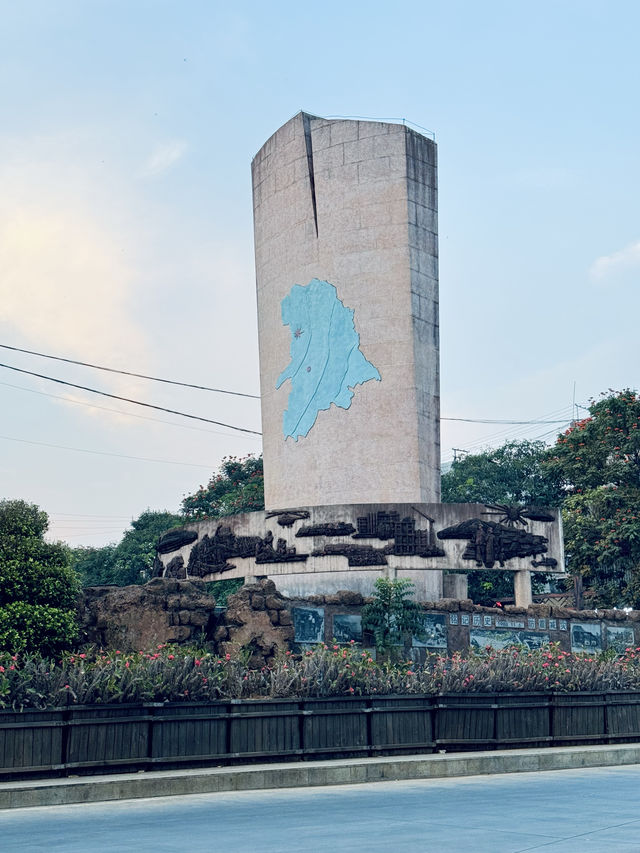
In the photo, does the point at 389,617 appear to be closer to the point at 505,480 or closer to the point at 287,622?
the point at 287,622

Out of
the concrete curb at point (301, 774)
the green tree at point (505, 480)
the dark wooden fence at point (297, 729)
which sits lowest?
the concrete curb at point (301, 774)

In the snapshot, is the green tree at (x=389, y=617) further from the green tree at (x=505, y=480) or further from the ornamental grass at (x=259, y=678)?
the green tree at (x=505, y=480)

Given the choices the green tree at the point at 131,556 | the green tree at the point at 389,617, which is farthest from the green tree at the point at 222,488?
the green tree at the point at 389,617

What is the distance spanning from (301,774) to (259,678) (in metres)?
3.51

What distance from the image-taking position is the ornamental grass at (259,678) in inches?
659

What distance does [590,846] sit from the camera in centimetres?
986

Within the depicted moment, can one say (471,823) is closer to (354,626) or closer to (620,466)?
(354,626)

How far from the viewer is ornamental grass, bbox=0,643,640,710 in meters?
16.7

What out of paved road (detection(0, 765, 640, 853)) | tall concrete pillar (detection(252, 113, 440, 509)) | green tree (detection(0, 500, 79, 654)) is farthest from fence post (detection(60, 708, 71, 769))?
tall concrete pillar (detection(252, 113, 440, 509))

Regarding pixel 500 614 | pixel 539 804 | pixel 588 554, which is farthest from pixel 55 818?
pixel 588 554

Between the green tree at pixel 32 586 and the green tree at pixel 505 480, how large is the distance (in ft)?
124

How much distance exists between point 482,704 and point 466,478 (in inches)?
1673

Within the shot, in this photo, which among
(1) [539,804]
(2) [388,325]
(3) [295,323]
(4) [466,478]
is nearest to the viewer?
(1) [539,804]

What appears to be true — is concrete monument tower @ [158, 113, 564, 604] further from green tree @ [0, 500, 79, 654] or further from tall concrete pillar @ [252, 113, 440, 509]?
green tree @ [0, 500, 79, 654]
